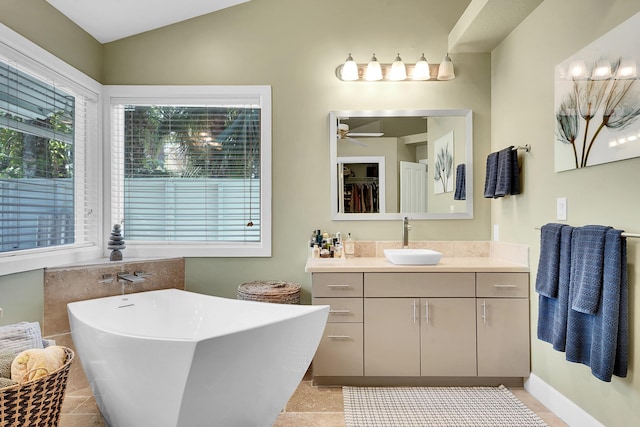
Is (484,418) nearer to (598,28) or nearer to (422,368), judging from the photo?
(422,368)

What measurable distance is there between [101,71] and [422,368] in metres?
3.13

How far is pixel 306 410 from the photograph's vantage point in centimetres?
229

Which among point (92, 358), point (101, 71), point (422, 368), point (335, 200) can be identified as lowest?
point (422, 368)

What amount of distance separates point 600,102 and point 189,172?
2.64 m

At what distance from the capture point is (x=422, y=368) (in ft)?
8.18

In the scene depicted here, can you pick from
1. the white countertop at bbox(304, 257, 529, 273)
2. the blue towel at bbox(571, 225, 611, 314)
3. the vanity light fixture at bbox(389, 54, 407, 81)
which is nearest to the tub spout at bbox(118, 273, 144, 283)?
the white countertop at bbox(304, 257, 529, 273)

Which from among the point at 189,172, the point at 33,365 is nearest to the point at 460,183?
the point at 189,172

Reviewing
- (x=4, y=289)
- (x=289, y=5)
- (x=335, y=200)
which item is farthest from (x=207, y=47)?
(x=4, y=289)

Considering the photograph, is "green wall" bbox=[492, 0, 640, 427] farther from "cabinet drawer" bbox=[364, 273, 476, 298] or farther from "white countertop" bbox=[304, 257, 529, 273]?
"cabinet drawer" bbox=[364, 273, 476, 298]

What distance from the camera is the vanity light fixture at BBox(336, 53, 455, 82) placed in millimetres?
2865

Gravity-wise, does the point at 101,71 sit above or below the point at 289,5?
below

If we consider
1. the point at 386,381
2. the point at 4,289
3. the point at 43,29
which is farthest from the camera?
the point at 386,381

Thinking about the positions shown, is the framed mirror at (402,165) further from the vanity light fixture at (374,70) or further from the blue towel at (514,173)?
the blue towel at (514,173)

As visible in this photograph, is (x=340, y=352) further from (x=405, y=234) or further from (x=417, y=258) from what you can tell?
(x=405, y=234)
